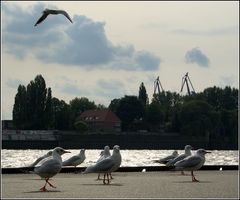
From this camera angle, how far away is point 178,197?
14641 mm

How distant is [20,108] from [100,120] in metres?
49.8

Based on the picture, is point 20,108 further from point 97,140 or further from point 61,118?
point 61,118

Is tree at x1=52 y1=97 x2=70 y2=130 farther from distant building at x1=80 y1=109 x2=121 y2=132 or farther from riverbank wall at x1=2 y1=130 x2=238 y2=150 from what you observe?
distant building at x1=80 y1=109 x2=121 y2=132

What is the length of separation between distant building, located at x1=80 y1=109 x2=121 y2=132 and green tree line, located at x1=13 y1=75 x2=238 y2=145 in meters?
2.01

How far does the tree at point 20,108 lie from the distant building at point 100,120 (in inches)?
1570

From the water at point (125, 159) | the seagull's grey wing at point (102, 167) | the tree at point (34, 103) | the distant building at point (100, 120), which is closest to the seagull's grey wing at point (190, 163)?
the seagull's grey wing at point (102, 167)

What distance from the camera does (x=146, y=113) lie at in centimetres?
17525

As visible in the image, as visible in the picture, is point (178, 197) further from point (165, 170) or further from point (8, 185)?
point (165, 170)

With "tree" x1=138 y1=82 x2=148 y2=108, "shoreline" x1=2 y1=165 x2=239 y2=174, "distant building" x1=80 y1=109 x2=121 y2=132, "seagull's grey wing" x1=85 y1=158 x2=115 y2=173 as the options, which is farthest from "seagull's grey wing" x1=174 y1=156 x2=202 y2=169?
"tree" x1=138 y1=82 x2=148 y2=108

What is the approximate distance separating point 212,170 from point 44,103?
357 feet

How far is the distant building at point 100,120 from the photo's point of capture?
178625mm

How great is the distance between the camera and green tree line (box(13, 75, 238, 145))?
447 feet

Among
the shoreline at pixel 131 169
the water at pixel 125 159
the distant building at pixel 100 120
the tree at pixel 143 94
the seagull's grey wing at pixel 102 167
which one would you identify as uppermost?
the tree at pixel 143 94

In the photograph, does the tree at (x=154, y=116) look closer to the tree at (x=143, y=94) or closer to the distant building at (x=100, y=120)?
the distant building at (x=100, y=120)
